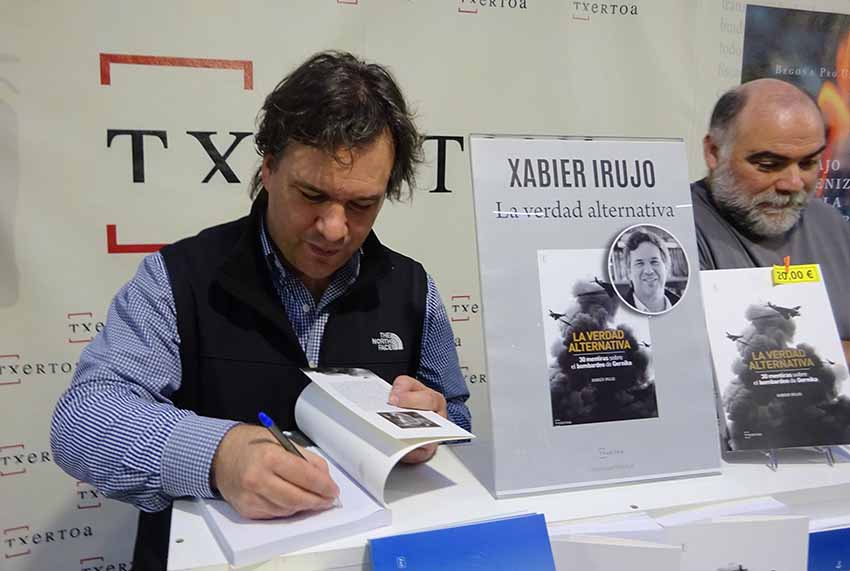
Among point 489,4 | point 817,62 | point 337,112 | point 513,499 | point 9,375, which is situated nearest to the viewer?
point 513,499

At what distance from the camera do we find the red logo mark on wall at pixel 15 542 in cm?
148

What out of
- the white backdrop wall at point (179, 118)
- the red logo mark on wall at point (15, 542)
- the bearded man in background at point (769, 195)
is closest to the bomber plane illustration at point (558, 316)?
the bearded man in background at point (769, 195)

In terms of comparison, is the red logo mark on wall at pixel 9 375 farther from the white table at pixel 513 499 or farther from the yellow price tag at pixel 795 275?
the yellow price tag at pixel 795 275

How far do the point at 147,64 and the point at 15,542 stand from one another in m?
1.26

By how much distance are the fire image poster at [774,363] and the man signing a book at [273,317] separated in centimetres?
41

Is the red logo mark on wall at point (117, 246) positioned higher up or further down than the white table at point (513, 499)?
higher up

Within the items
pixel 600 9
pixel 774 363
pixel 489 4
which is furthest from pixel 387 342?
pixel 600 9

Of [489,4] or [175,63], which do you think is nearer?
[175,63]

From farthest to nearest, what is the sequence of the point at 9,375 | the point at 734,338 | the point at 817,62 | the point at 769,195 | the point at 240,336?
Result: the point at 817,62 < the point at 9,375 < the point at 769,195 < the point at 240,336 < the point at 734,338

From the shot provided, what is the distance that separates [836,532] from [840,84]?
1.73 m

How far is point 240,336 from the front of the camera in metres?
1.06

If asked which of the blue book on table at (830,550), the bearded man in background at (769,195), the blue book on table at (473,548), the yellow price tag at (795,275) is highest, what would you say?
the bearded man in background at (769,195)

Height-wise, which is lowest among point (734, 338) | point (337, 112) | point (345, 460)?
point (345, 460)

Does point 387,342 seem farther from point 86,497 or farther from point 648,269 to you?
point 86,497
